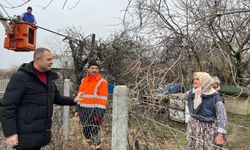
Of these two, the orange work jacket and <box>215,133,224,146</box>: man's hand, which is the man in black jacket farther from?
<box>215,133,224,146</box>: man's hand

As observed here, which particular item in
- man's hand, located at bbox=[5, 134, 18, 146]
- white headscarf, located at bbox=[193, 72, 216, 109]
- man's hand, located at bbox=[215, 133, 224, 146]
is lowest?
man's hand, located at bbox=[215, 133, 224, 146]

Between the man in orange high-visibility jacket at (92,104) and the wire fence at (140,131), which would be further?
the man in orange high-visibility jacket at (92,104)

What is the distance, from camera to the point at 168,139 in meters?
3.93

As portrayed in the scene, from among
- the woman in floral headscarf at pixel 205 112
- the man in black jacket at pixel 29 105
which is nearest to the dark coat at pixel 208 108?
the woman in floral headscarf at pixel 205 112

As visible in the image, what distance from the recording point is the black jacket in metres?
3.26

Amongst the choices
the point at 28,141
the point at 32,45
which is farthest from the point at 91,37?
the point at 28,141

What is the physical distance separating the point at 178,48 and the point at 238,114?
9.41 meters

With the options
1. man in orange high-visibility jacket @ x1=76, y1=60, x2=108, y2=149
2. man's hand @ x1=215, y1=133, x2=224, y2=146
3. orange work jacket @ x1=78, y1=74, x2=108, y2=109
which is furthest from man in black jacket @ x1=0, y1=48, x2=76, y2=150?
man's hand @ x1=215, y1=133, x2=224, y2=146

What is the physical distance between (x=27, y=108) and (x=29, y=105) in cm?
4

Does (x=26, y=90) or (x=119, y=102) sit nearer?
(x=119, y=102)

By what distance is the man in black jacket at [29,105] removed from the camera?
10.7 feet

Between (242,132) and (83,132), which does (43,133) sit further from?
(242,132)

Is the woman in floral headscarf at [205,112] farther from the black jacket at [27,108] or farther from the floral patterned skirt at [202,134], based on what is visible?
the black jacket at [27,108]

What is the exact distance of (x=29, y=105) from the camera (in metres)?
3.41
